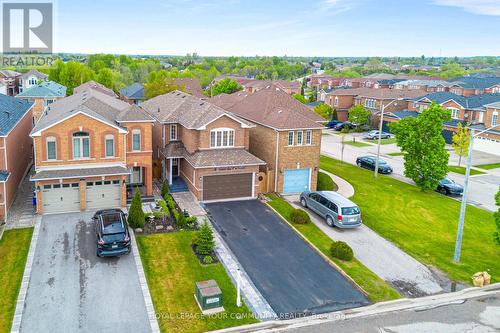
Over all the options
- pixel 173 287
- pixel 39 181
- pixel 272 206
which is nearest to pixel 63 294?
pixel 173 287

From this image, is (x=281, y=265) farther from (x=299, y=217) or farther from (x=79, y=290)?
(x=79, y=290)

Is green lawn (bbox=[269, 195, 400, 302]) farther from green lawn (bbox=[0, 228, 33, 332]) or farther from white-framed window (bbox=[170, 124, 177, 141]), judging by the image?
green lawn (bbox=[0, 228, 33, 332])

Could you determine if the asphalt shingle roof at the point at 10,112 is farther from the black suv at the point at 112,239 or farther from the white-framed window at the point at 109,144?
the black suv at the point at 112,239

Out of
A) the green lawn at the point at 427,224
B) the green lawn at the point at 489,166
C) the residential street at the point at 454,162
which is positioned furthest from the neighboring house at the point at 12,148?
the green lawn at the point at 489,166

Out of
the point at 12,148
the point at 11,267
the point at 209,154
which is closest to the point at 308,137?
the point at 209,154

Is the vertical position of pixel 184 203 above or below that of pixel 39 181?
below

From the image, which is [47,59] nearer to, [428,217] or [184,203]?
[184,203]
